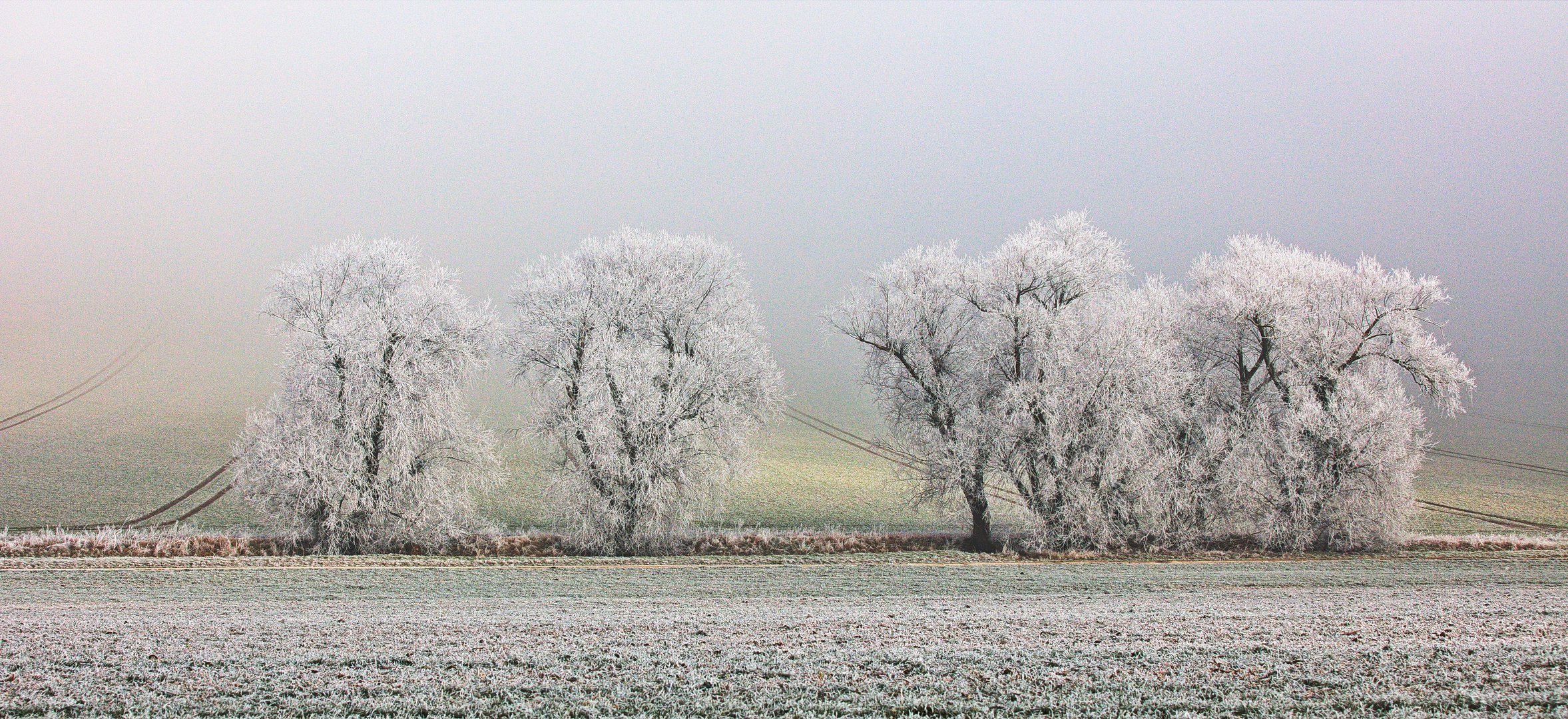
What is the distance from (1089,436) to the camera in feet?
91.7

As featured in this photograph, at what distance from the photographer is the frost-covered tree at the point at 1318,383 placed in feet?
92.7

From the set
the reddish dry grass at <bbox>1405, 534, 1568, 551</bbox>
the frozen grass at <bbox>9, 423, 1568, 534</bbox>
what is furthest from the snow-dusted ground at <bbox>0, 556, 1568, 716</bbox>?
the frozen grass at <bbox>9, 423, 1568, 534</bbox>

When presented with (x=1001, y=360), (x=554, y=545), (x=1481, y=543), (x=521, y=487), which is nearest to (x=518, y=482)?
(x=521, y=487)

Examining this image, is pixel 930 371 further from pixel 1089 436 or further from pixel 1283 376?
pixel 1283 376

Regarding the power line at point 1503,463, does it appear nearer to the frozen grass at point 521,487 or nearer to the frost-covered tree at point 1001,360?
the frozen grass at point 521,487

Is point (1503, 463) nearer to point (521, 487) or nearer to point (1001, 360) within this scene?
point (1001, 360)

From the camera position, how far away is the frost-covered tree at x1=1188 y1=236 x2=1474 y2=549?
92.7 feet

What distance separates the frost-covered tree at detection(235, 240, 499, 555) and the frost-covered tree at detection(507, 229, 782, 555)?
275 centimetres

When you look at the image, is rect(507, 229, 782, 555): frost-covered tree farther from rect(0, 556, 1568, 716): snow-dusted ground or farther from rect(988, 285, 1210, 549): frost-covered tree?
rect(988, 285, 1210, 549): frost-covered tree

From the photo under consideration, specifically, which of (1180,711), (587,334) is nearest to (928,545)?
(587,334)

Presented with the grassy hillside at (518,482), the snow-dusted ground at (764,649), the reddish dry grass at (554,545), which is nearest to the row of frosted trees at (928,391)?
the reddish dry grass at (554,545)

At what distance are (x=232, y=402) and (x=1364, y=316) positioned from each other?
73559 millimetres

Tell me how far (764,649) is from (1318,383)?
2774 centimetres

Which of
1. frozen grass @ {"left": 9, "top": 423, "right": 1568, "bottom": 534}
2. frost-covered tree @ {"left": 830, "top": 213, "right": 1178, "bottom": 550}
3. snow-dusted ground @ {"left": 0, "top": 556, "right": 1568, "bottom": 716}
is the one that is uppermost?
frost-covered tree @ {"left": 830, "top": 213, "right": 1178, "bottom": 550}
